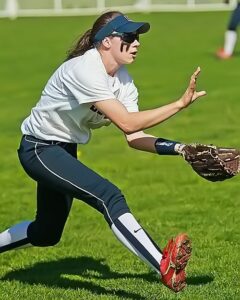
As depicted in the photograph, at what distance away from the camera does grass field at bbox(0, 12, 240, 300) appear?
6875 mm

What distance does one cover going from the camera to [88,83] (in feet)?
20.0

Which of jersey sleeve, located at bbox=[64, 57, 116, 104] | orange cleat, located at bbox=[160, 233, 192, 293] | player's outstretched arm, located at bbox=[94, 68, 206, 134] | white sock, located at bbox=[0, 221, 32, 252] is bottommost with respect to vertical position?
white sock, located at bbox=[0, 221, 32, 252]

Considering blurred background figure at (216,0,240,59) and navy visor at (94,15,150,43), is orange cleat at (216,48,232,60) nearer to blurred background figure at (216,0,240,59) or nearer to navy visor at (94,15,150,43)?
blurred background figure at (216,0,240,59)

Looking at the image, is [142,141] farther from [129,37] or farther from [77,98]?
[129,37]

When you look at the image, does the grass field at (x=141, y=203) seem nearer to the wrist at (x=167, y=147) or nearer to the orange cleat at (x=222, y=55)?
the orange cleat at (x=222, y=55)

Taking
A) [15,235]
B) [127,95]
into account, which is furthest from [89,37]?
[15,235]

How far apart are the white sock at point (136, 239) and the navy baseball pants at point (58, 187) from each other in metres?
0.06

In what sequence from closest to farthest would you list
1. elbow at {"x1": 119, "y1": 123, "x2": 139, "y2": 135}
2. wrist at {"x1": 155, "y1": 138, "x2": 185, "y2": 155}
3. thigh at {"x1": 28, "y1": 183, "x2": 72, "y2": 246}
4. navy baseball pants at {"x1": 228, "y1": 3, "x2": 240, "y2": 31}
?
1. elbow at {"x1": 119, "y1": 123, "x2": 139, "y2": 135}
2. wrist at {"x1": 155, "y1": 138, "x2": 185, "y2": 155}
3. thigh at {"x1": 28, "y1": 183, "x2": 72, "y2": 246}
4. navy baseball pants at {"x1": 228, "y1": 3, "x2": 240, "y2": 31}

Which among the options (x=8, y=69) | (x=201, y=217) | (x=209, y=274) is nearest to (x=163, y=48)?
(x=8, y=69)

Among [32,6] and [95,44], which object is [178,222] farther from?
[32,6]

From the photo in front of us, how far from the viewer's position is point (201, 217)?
30.4 feet

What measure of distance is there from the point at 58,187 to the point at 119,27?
3.49ft

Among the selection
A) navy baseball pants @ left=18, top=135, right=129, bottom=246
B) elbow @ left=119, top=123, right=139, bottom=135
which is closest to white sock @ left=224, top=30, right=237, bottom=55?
navy baseball pants @ left=18, top=135, right=129, bottom=246

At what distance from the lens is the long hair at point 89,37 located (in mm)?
6391
